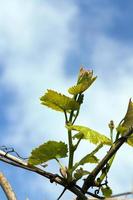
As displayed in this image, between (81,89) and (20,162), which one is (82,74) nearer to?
(81,89)

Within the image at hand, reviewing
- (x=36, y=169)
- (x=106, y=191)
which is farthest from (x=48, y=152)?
(x=106, y=191)

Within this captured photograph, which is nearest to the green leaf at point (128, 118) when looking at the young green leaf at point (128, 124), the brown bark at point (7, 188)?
the young green leaf at point (128, 124)

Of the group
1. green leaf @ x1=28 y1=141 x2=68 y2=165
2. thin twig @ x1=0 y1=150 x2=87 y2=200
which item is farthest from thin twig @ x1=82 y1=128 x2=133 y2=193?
green leaf @ x1=28 y1=141 x2=68 y2=165

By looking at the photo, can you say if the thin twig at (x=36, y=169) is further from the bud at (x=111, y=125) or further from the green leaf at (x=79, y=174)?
the bud at (x=111, y=125)

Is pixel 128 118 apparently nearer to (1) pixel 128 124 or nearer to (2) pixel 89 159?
(1) pixel 128 124

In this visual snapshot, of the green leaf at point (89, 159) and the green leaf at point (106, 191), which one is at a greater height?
the green leaf at point (89, 159)

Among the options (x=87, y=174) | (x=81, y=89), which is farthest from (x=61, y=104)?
(x=87, y=174)

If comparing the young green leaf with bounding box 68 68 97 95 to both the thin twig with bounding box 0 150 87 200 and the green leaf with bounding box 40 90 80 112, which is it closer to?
the green leaf with bounding box 40 90 80 112
